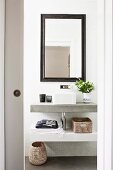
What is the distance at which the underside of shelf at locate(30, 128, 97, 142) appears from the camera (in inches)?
100

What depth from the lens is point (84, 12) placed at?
3.01 metres

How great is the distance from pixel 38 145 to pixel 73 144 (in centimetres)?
56

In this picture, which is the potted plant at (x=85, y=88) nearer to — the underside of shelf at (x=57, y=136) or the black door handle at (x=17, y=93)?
the underside of shelf at (x=57, y=136)

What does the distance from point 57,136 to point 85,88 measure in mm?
767

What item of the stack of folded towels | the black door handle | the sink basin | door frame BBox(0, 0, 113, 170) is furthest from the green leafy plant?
door frame BBox(0, 0, 113, 170)

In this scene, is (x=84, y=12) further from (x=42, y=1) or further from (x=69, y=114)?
(x=69, y=114)

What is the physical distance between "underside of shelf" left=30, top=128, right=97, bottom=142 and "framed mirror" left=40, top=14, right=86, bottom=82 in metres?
0.80

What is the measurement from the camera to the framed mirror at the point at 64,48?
2.99 m

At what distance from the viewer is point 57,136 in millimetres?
2553

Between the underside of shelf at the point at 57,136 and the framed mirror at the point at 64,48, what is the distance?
800mm

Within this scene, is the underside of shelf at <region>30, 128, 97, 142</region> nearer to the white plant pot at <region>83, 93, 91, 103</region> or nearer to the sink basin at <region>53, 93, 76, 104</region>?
the sink basin at <region>53, 93, 76, 104</region>
